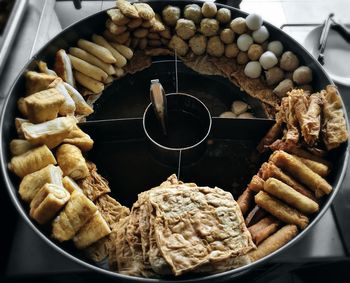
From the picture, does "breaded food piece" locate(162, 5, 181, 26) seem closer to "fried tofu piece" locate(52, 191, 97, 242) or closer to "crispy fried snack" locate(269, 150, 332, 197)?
"crispy fried snack" locate(269, 150, 332, 197)

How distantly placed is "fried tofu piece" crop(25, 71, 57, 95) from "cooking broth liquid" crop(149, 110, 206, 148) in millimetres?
640

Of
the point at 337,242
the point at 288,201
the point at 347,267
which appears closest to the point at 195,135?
the point at 288,201

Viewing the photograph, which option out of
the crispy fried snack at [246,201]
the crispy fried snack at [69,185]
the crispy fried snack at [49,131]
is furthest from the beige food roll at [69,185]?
the crispy fried snack at [246,201]

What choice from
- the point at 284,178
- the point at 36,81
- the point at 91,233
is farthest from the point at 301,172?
the point at 36,81

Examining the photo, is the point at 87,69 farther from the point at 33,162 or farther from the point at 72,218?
the point at 72,218

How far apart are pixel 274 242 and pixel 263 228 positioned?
4.5 inches

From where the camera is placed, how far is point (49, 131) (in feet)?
6.54

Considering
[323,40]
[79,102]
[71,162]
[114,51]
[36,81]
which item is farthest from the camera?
[323,40]

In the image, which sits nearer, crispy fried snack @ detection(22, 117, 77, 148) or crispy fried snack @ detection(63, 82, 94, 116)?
crispy fried snack @ detection(22, 117, 77, 148)

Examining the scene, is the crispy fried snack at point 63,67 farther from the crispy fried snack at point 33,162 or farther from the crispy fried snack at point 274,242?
the crispy fried snack at point 274,242

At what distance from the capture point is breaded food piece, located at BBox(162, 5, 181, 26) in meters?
2.56

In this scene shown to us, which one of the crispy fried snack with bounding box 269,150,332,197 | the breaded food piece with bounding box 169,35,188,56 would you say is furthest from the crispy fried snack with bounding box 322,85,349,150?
the breaded food piece with bounding box 169,35,188,56

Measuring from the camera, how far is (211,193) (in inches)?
72.5

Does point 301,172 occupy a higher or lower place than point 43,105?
lower
